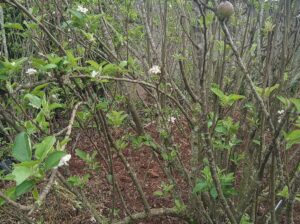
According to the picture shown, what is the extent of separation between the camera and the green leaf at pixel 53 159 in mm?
1048

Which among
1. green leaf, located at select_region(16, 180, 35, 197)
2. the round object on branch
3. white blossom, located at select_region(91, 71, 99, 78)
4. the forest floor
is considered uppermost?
the round object on branch

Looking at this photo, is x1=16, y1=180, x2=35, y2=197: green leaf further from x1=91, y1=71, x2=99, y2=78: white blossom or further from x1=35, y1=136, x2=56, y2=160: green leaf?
x1=91, y1=71, x2=99, y2=78: white blossom

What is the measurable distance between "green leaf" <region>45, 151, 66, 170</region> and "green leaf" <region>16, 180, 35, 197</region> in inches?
2.4

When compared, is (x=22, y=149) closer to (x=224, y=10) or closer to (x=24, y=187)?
(x=24, y=187)

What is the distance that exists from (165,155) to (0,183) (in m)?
1.91

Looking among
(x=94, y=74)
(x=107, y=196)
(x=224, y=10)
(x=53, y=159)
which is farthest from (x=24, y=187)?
(x=107, y=196)

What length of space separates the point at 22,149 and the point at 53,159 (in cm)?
12

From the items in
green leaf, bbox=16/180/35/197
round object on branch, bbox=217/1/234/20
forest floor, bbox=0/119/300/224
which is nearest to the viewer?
green leaf, bbox=16/180/35/197

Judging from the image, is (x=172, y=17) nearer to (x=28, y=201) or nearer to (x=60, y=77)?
(x=28, y=201)

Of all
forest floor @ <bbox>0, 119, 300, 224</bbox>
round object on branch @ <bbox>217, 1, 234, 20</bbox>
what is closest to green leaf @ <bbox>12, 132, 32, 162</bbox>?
round object on branch @ <bbox>217, 1, 234, 20</bbox>

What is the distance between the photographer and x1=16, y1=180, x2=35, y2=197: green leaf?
1025 millimetres

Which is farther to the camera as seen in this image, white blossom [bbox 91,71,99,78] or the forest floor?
the forest floor

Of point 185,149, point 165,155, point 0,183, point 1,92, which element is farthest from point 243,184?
point 0,183

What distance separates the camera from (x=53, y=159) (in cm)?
106
